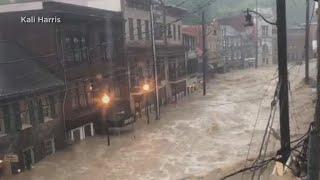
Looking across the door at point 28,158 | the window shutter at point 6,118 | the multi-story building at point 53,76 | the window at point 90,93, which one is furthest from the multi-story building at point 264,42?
the window shutter at point 6,118

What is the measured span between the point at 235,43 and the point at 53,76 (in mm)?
A: 65777

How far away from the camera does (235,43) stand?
92.3 meters

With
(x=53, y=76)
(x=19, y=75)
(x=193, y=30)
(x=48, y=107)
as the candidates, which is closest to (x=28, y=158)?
(x=48, y=107)

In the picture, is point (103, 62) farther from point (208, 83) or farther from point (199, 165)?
point (208, 83)

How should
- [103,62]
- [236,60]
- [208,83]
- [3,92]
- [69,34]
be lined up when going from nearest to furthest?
[3,92]
[69,34]
[103,62]
[208,83]
[236,60]

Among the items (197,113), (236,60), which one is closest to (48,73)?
(197,113)

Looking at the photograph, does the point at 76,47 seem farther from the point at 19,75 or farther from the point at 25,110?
the point at 25,110

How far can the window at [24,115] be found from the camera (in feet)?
88.6

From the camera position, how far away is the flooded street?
990 inches

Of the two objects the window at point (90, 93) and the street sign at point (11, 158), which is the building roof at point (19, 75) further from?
the window at point (90, 93)

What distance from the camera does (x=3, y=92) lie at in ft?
83.7

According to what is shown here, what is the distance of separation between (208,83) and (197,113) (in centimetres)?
2602

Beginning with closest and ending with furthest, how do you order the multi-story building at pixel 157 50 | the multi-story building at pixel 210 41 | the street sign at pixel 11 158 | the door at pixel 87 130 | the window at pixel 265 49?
the street sign at pixel 11 158 → the door at pixel 87 130 → the multi-story building at pixel 157 50 → the multi-story building at pixel 210 41 → the window at pixel 265 49

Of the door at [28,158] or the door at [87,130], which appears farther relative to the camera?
the door at [87,130]
